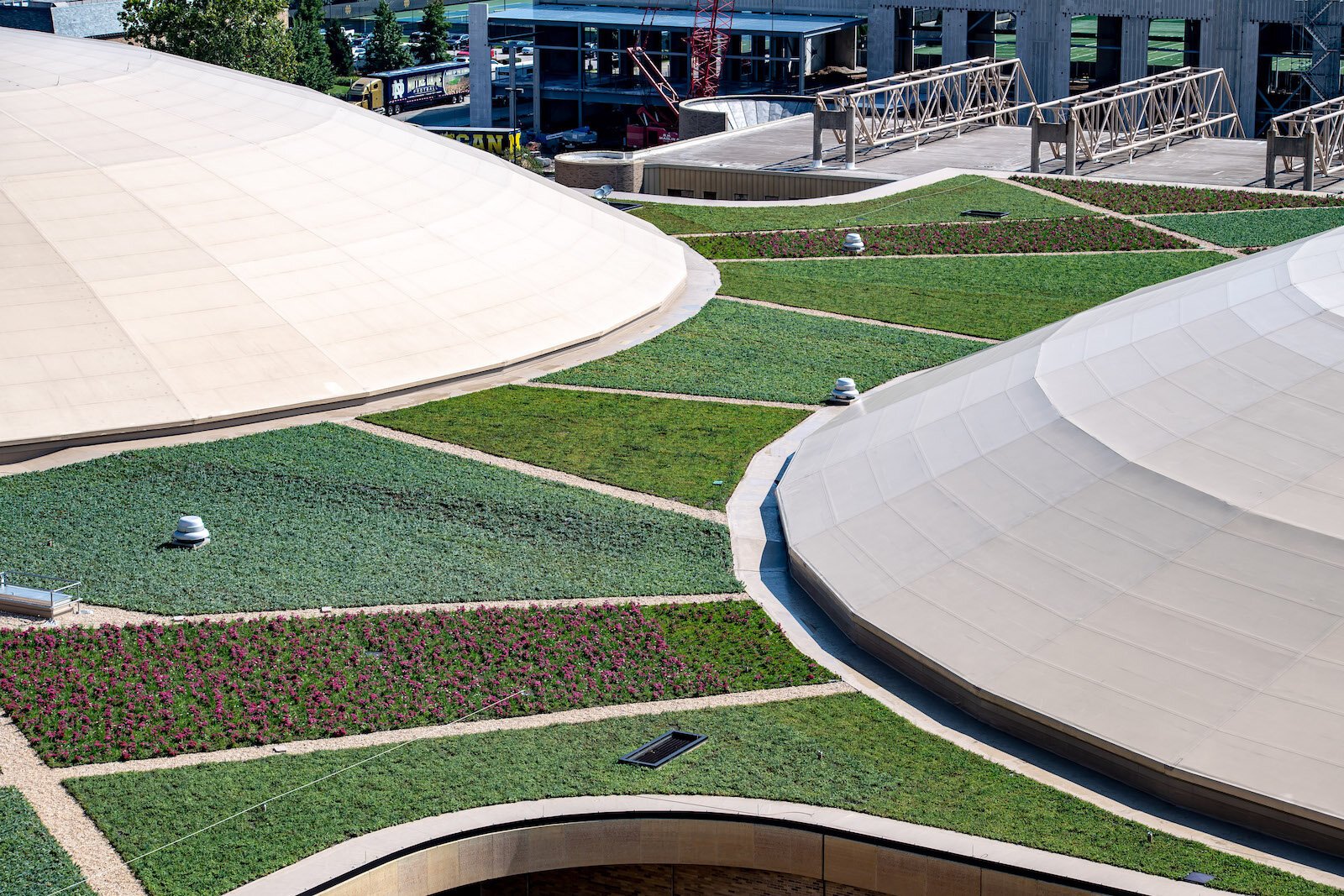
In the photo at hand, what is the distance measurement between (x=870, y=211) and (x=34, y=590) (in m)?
37.8

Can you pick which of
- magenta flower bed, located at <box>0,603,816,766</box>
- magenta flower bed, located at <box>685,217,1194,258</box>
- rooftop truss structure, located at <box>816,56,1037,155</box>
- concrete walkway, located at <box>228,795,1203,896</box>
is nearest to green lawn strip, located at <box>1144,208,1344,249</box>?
magenta flower bed, located at <box>685,217,1194,258</box>

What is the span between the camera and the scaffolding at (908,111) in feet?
231

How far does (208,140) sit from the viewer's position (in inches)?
1762

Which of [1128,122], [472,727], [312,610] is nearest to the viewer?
[472,727]

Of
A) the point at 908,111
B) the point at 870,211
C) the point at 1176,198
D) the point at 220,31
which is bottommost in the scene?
the point at 870,211

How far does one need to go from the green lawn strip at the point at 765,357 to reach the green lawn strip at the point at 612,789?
16.6 m

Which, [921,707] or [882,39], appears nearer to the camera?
[921,707]

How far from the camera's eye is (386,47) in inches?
5320

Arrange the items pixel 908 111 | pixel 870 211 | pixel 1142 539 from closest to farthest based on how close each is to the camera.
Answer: pixel 1142 539
pixel 870 211
pixel 908 111

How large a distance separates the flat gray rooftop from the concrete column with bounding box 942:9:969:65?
2030 centimetres

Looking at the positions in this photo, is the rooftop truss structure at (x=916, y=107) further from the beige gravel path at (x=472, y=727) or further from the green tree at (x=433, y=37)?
the green tree at (x=433, y=37)

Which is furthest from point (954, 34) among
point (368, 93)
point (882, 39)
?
point (368, 93)

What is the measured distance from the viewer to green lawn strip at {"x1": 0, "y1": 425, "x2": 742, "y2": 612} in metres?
29.6

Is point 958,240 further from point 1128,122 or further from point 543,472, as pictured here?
point 543,472
